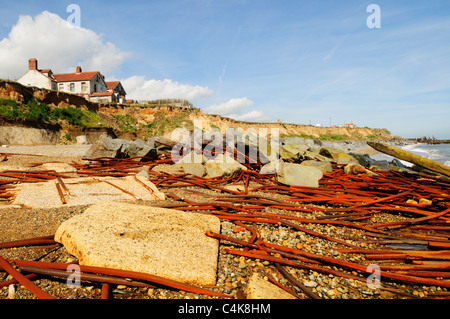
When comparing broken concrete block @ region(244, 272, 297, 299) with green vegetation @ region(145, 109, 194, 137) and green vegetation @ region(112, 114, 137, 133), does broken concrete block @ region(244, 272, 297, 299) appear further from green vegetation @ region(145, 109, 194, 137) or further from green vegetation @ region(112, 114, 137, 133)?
green vegetation @ region(145, 109, 194, 137)

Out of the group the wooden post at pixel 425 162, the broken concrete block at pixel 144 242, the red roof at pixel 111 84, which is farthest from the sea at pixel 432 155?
the red roof at pixel 111 84

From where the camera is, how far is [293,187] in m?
4.89

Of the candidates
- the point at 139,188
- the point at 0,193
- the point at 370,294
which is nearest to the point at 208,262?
the point at 370,294

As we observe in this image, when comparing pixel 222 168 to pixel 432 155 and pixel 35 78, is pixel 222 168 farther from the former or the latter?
pixel 35 78

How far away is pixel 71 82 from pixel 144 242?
1984 inches

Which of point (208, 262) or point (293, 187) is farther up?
point (293, 187)

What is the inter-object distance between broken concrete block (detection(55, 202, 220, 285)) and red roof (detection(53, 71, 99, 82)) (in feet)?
158

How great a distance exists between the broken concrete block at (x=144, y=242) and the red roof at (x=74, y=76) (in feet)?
158

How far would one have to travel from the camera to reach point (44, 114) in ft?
71.9

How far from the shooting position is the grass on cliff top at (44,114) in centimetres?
1928

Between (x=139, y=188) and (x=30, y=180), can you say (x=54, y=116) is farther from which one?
(x=139, y=188)

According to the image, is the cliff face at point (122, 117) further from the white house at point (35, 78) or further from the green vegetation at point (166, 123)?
the white house at point (35, 78)

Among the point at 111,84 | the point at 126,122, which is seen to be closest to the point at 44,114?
the point at 126,122
